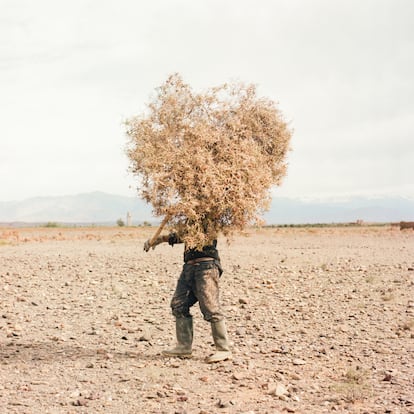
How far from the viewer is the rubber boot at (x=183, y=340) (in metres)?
8.68

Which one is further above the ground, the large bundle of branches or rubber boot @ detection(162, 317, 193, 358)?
the large bundle of branches

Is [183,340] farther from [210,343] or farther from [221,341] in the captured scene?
[210,343]

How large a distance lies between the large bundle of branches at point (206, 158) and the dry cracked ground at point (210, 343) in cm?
→ 203

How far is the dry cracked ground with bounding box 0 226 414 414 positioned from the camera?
686cm

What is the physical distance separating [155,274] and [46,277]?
323 centimetres

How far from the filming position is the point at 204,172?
782cm

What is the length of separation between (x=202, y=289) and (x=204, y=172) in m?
1.73

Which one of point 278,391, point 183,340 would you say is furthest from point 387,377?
point 183,340

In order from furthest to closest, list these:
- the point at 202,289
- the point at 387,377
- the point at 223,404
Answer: the point at 202,289 → the point at 387,377 → the point at 223,404

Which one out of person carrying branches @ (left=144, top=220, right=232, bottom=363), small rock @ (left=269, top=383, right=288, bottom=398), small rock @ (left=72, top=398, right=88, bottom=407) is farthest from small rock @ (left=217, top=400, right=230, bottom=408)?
person carrying branches @ (left=144, top=220, right=232, bottom=363)

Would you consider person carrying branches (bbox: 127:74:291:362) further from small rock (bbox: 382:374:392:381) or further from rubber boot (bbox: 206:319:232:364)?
small rock (bbox: 382:374:392:381)

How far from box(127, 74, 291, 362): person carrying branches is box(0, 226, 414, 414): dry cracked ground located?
103cm

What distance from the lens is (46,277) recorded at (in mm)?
17188

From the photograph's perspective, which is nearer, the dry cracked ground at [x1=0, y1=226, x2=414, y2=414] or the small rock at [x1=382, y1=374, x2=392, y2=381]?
the dry cracked ground at [x1=0, y1=226, x2=414, y2=414]
